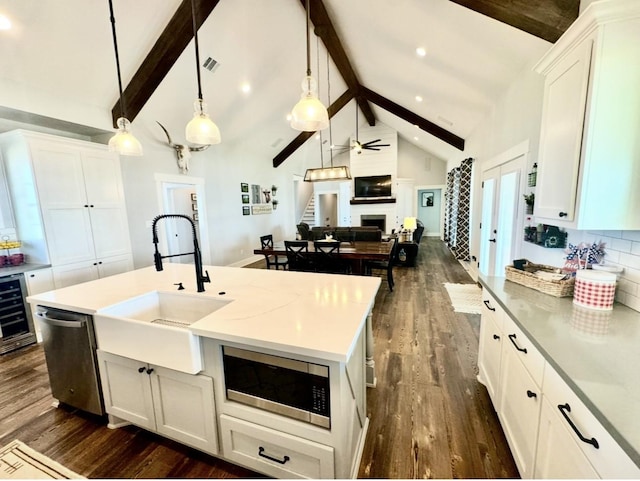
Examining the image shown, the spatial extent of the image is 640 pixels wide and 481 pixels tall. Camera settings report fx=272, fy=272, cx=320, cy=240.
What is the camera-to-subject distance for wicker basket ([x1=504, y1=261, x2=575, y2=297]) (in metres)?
1.66

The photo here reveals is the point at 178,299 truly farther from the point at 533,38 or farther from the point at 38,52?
the point at 533,38

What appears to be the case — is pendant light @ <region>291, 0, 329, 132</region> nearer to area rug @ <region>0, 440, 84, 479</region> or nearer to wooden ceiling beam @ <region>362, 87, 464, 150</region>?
area rug @ <region>0, 440, 84, 479</region>

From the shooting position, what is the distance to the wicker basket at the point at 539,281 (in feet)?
5.45

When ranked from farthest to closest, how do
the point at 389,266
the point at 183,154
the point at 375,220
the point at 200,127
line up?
the point at 375,220 < the point at 183,154 < the point at 389,266 < the point at 200,127

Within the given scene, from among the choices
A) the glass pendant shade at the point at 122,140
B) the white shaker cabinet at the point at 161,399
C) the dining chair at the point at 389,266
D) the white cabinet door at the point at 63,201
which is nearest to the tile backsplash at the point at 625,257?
the white shaker cabinet at the point at 161,399

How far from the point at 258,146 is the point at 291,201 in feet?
8.65

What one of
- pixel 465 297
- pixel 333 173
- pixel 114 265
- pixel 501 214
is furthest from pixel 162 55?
pixel 465 297

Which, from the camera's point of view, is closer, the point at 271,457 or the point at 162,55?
the point at 271,457

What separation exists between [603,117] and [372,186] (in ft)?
26.6

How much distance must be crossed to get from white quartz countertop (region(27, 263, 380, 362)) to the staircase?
8.81m

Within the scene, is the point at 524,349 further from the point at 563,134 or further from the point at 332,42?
the point at 332,42

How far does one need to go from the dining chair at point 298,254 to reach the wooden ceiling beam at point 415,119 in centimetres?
418

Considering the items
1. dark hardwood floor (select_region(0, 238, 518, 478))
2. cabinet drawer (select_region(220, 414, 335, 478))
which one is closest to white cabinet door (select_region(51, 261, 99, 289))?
dark hardwood floor (select_region(0, 238, 518, 478))

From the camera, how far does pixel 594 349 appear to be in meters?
1.09
